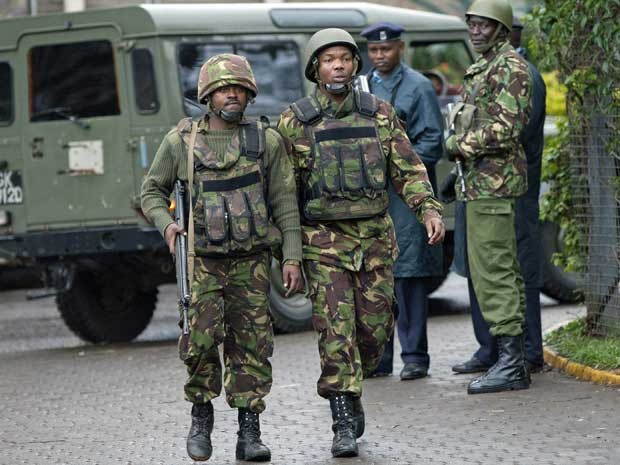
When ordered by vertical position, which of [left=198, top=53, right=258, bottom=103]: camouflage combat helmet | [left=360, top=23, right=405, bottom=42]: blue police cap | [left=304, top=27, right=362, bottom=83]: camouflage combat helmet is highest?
[left=360, top=23, right=405, bottom=42]: blue police cap

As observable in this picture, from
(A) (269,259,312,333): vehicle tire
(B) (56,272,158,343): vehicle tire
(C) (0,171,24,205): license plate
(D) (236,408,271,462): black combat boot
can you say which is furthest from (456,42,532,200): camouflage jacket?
(B) (56,272,158,343): vehicle tire

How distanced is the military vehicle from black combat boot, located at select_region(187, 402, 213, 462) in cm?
460

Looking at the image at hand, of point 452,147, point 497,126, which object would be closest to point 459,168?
point 452,147

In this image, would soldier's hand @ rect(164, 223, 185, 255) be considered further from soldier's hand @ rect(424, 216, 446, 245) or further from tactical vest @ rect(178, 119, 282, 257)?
soldier's hand @ rect(424, 216, 446, 245)

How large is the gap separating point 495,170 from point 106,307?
16.3ft

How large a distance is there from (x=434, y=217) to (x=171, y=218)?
1125 mm

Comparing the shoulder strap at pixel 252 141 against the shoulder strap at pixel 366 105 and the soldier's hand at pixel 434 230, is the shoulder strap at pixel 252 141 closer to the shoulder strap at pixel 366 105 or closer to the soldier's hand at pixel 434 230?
the shoulder strap at pixel 366 105

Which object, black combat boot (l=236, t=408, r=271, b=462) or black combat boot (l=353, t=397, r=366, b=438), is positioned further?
black combat boot (l=353, t=397, r=366, b=438)

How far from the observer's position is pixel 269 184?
21.9ft

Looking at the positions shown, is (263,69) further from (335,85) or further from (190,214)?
(190,214)

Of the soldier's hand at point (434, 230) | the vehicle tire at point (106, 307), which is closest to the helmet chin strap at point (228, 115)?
the soldier's hand at point (434, 230)

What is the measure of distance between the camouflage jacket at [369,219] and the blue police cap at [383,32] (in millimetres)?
1960

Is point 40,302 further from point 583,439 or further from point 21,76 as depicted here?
point 583,439

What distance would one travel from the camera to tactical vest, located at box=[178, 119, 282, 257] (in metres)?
6.50
